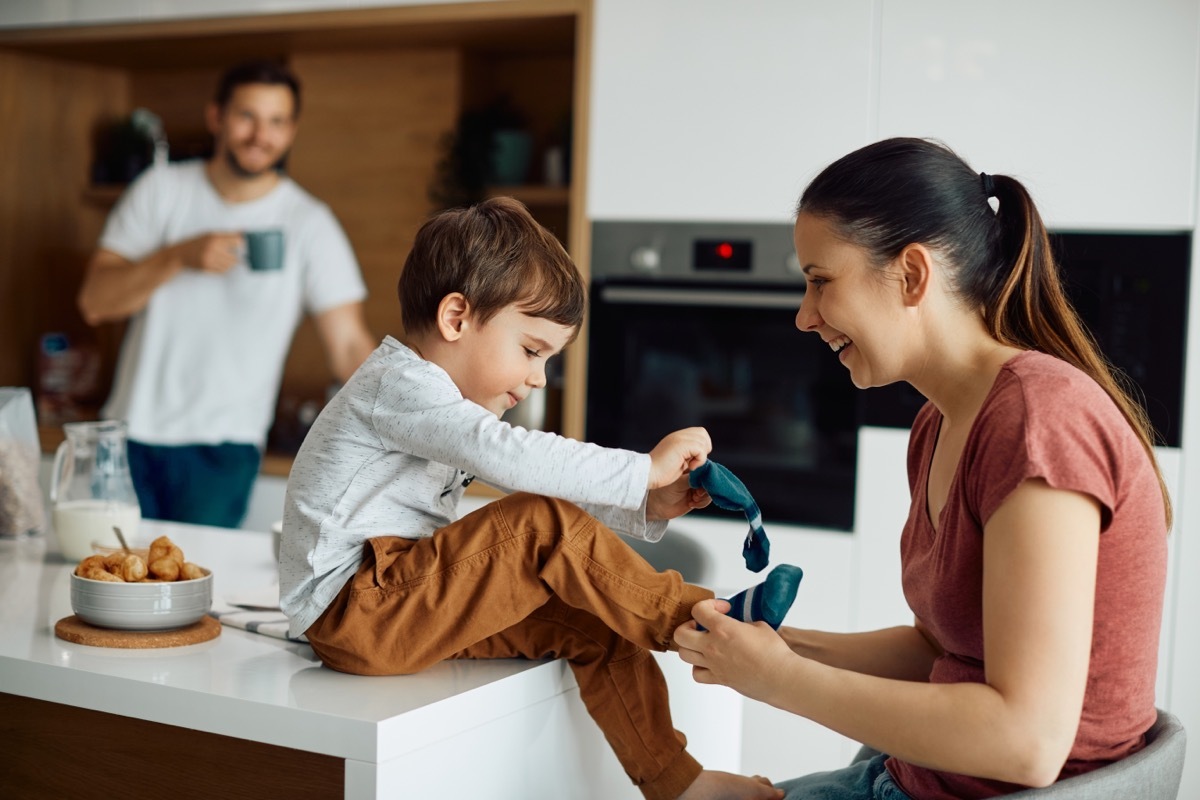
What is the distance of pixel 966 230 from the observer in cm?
115

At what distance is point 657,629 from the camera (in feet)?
4.00

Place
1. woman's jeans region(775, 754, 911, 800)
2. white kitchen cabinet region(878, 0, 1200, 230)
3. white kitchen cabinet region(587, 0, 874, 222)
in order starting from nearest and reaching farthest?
woman's jeans region(775, 754, 911, 800) < white kitchen cabinet region(878, 0, 1200, 230) < white kitchen cabinet region(587, 0, 874, 222)

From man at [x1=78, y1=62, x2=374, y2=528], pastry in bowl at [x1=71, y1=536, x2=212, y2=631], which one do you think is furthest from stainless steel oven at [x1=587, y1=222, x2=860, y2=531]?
pastry in bowl at [x1=71, y1=536, x2=212, y2=631]

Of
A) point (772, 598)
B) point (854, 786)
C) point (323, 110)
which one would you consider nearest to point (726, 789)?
point (854, 786)

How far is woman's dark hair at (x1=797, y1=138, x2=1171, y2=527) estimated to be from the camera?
3.72 feet

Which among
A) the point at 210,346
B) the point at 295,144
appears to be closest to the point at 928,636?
the point at 210,346

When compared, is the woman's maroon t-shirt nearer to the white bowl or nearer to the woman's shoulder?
the woman's shoulder

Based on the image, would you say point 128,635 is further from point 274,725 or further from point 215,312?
point 215,312

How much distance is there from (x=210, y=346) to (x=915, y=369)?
2.39 meters

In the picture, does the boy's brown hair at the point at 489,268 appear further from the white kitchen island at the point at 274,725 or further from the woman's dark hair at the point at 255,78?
the woman's dark hair at the point at 255,78

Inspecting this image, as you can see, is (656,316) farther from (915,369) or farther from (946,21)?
(915,369)

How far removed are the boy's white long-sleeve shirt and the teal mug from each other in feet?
5.30

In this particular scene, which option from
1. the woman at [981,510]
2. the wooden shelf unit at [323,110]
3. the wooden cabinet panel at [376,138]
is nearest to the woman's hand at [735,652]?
the woman at [981,510]

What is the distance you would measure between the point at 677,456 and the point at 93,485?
101cm
